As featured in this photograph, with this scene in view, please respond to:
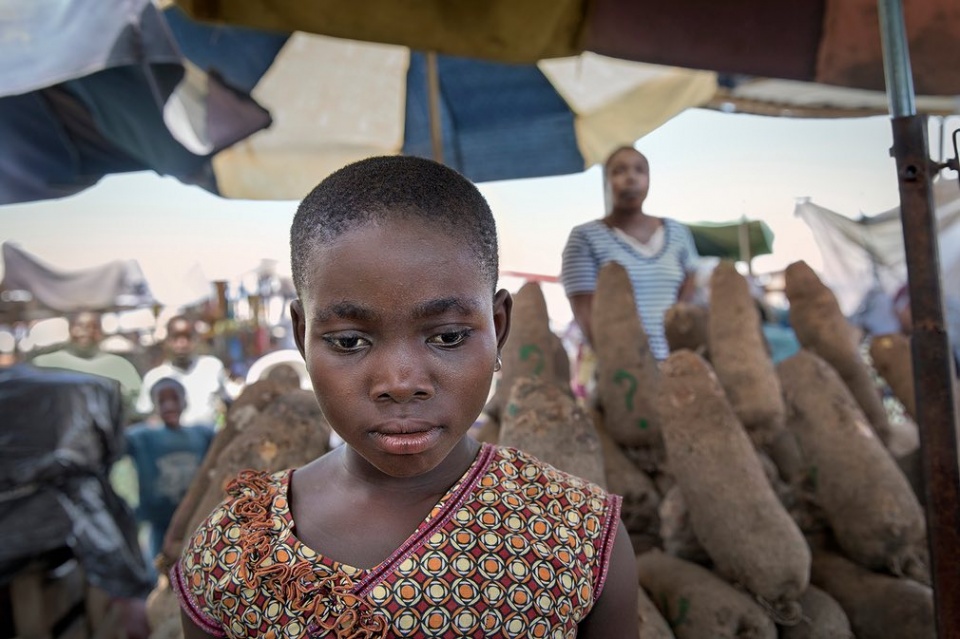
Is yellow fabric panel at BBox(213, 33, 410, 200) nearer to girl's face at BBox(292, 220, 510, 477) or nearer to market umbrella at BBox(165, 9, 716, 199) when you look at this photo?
market umbrella at BBox(165, 9, 716, 199)

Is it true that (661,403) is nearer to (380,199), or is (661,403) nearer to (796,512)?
(796,512)

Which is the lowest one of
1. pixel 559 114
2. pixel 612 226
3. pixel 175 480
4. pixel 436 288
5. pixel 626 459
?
pixel 175 480

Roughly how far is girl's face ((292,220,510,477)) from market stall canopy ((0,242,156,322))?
618 centimetres

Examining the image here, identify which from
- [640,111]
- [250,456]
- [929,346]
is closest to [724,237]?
[640,111]

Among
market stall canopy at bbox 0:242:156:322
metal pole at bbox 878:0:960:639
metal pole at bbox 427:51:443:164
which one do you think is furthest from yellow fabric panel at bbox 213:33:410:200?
market stall canopy at bbox 0:242:156:322

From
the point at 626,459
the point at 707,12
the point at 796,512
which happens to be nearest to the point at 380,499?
the point at 626,459

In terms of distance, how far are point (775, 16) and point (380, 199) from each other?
1820 millimetres

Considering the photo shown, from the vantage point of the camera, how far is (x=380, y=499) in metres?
0.89

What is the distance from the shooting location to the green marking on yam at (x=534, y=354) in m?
2.21

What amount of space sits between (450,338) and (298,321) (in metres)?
0.23

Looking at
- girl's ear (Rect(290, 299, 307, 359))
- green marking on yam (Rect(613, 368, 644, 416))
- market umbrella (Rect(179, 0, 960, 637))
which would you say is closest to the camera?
girl's ear (Rect(290, 299, 307, 359))

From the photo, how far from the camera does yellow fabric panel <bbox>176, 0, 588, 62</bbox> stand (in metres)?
1.95

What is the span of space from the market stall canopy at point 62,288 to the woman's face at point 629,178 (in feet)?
17.6

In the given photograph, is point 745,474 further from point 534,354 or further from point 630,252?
point 630,252
